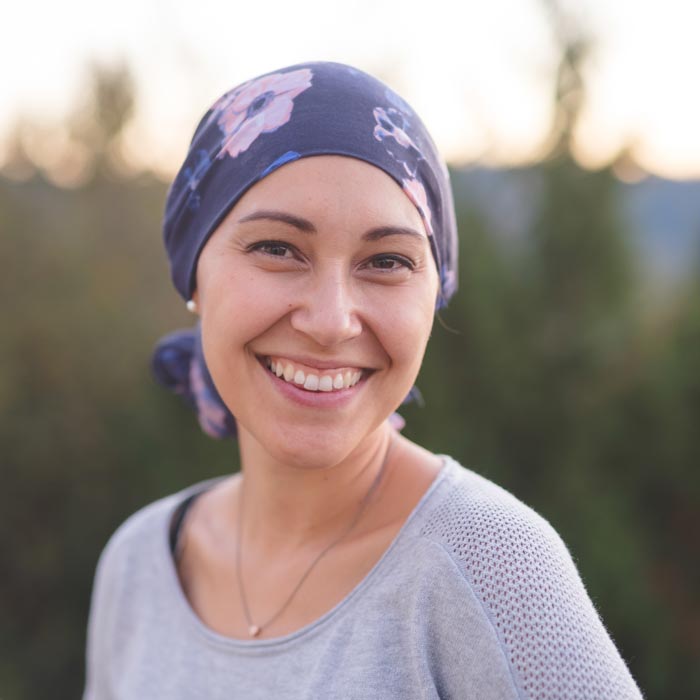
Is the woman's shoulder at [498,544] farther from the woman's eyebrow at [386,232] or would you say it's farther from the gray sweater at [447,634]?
the woman's eyebrow at [386,232]

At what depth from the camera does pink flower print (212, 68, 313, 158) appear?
61.4 inches

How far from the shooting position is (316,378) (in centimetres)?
153

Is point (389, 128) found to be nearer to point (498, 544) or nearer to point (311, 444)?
point (311, 444)

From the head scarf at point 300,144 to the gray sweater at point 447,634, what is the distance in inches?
23.1

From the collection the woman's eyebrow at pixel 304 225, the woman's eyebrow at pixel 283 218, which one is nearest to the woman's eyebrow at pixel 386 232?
the woman's eyebrow at pixel 304 225

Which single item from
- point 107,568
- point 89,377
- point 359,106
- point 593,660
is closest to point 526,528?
point 593,660

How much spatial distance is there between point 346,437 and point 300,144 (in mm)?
586

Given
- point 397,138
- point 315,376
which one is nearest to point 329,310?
point 315,376

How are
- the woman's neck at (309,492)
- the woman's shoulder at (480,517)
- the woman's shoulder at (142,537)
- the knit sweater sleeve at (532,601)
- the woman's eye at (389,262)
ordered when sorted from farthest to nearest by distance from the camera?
the woman's shoulder at (142,537) < the woman's neck at (309,492) < the woman's eye at (389,262) < the woman's shoulder at (480,517) < the knit sweater sleeve at (532,601)

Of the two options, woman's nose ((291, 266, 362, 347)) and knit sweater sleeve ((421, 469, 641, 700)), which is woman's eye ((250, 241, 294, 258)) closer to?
woman's nose ((291, 266, 362, 347))

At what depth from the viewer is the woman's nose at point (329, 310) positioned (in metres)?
1.45

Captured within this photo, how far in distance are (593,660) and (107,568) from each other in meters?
1.51

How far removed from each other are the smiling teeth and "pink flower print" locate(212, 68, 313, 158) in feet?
1.50

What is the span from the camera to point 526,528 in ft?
4.63
